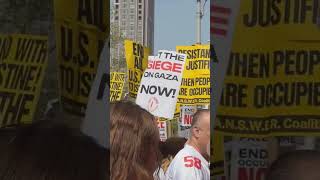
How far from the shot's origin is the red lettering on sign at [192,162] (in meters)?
4.65

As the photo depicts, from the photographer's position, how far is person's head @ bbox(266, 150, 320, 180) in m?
1.91

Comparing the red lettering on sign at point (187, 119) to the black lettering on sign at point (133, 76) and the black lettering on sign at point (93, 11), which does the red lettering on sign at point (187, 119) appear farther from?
the black lettering on sign at point (93, 11)

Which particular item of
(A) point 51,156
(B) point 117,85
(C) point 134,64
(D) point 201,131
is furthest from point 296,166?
(B) point 117,85

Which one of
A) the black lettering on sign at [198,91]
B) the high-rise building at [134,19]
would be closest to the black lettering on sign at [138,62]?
the black lettering on sign at [198,91]

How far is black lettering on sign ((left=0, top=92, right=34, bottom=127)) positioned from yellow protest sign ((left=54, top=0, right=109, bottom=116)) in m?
0.18

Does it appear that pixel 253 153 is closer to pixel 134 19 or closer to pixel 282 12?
pixel 282 12

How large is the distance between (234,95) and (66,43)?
2.36ft

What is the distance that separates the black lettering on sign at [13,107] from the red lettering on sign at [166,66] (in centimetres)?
769

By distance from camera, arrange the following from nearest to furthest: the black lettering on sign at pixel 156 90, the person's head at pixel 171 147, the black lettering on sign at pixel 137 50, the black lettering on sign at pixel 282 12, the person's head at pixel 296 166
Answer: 1. the person's head at pixel 296 166
2. the black lettering on sign at pixel 282 12
3. the person's head at pixel 171 147
4. the black lettering on sign at pixel 156 90
5. the black lettering on sign at pixel 137 50

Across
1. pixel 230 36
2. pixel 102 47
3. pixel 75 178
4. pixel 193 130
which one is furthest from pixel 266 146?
pixel 193 130

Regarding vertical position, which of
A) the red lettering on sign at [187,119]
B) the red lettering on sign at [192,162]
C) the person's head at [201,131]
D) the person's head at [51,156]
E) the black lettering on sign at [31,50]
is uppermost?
the black lettering on sign at [31,50]

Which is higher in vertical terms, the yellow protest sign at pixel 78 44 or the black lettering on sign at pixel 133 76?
the yellow protest sign at pixel 78 44

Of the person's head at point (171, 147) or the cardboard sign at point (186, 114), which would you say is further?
the cardboard sign at point (186, 114)

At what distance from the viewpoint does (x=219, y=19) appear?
242 cm
